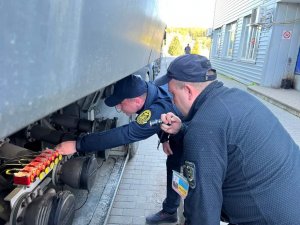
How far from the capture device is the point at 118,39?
135 cm

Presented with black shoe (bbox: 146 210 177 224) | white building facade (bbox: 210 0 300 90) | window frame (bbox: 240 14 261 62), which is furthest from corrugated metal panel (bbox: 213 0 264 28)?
black shoe (bbox: 146 210 177 224)

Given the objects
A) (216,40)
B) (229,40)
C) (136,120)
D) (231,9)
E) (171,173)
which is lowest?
(171,173)

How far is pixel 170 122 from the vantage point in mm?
2154

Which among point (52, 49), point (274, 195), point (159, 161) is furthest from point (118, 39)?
point (159, 161)

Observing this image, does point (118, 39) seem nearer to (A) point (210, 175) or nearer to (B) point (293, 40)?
(A) point (210, 175)

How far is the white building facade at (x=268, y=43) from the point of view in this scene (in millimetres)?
11289

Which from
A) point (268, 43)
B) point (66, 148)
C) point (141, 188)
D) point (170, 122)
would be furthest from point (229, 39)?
point (66, 148)

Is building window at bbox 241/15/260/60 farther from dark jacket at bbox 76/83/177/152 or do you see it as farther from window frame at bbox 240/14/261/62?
dark jacket at bbox 76/83/177/152

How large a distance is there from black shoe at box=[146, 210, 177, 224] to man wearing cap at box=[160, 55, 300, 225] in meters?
1.62

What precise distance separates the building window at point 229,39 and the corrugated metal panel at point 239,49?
1.10 ft

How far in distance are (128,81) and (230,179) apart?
1172 millimetres

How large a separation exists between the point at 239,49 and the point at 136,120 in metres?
14.7

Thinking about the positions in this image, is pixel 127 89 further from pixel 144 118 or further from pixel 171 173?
pixel 171 173

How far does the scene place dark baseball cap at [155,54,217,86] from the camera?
165 cm
